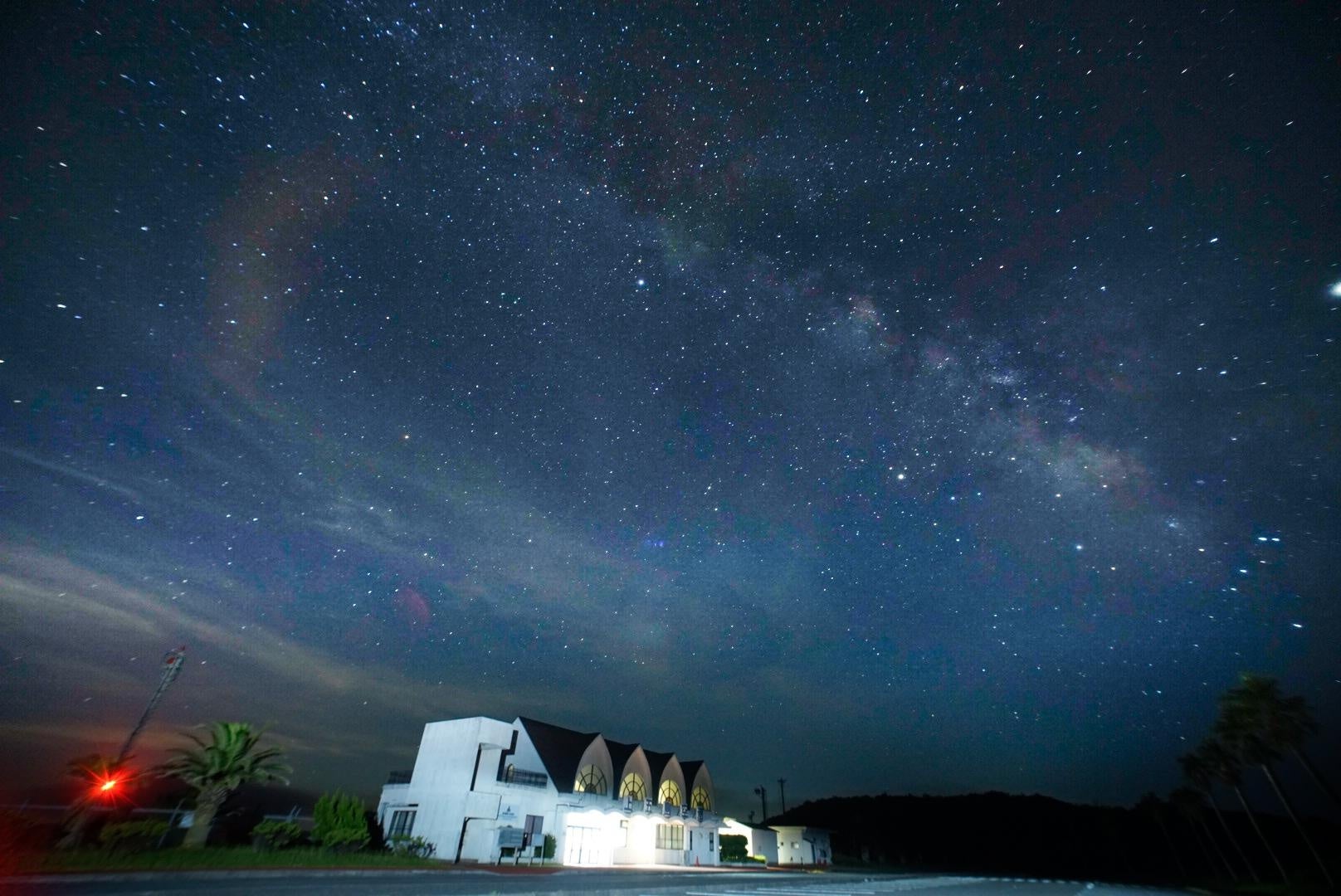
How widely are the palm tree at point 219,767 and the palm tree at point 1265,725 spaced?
61.9 m

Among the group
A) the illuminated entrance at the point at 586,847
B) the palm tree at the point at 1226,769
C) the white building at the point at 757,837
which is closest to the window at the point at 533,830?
the illuminated entrance at the point at 586,847

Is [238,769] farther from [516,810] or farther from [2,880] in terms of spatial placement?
[516,810]

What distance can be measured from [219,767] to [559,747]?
79.4ft

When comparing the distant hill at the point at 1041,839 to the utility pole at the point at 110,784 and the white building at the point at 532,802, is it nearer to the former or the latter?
the white building at the point at 532,802

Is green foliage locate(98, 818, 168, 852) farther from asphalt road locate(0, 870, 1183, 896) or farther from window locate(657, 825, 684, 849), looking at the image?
window locate(657, 825, 684, 849)

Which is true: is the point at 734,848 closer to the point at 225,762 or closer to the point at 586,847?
the point at 586,847

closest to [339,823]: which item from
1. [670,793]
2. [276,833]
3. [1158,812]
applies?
[276,833]

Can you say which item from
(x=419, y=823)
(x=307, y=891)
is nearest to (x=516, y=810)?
(x=419, y=823)

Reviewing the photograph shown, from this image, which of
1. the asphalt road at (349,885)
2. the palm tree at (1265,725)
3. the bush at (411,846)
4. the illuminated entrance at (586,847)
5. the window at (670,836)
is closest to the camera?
the asphalt road at (349,885)

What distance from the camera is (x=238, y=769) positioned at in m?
23.0

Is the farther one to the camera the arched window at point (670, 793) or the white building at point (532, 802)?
the arched window at point (670, 793)

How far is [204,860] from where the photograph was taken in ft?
58.6

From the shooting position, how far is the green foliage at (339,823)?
23.9 metres

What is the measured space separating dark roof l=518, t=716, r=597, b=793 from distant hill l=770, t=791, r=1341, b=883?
56.7 m
